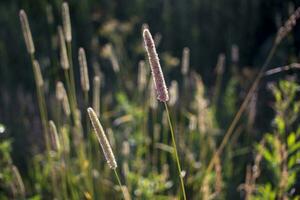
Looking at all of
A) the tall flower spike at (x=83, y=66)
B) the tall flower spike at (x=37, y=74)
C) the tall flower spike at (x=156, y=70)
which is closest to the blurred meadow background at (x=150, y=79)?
the tall flower spike at (x=37, y=74)

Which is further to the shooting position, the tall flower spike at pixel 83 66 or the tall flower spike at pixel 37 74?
the tall flower spike at pixel 37 74

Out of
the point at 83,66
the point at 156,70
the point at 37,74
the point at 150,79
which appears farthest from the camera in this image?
the point at 150,79

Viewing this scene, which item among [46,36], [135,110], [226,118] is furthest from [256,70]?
[46,36]

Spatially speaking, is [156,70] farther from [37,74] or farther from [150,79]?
[150,79]

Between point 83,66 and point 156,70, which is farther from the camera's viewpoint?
point 83,66

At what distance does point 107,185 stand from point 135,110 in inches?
21.5

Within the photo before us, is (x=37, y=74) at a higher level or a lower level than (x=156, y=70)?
higher

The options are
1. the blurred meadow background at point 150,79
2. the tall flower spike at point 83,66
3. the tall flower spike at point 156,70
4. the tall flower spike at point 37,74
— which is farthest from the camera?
the blurred meadow background at point 150,79

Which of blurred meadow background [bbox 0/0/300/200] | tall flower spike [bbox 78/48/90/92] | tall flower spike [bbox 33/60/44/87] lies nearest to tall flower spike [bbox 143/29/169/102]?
tall flower spike [bbox 78/48/90/92]

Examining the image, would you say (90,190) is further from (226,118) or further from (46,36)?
(46,36)

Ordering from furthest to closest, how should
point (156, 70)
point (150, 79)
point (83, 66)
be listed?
point (150, 79) < point (83, 66) < point (156, 70)

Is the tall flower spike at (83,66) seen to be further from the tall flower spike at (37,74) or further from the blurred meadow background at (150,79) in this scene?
the blurred meadow background at (150,79)

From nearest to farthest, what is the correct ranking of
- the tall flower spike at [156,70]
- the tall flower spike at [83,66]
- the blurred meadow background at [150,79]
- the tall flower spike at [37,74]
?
the tall flower spike at [156,70]
the tall flower spike at [83,66]
the tall flower spike at [37,74]
the blurred meadow background at [150,79]

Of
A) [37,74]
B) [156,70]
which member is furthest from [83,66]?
[156,70]
